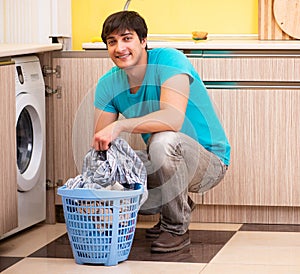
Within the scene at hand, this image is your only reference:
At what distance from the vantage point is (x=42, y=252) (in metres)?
3.53

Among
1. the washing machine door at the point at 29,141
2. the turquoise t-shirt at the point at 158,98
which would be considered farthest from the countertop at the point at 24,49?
the turquoise t-shirt at the point at 158,98

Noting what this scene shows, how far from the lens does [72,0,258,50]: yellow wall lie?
4.57 metres

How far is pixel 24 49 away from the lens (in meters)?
3.70

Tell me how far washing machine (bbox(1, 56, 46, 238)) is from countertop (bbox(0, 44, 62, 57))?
2.5 inches

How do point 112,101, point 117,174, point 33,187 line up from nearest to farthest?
point 117,174, point 112,101, point 33,187

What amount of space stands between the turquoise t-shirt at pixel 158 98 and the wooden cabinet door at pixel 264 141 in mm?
311

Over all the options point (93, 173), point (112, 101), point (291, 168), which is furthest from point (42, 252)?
point (291, 168)

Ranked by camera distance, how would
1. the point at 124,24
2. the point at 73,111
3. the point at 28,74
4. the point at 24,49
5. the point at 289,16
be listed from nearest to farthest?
the point at 124,24, the point at 24,49, the point at 28,74, the point at 73,111, the point at 289,16

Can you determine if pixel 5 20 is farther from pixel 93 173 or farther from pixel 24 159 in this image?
pixel 93 173

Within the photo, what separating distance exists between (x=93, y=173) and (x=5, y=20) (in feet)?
4.02

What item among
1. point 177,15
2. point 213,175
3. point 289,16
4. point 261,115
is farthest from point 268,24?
point 213,175

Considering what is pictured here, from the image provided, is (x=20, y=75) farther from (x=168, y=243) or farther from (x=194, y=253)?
(x=194, y=253)

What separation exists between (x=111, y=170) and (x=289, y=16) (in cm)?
160

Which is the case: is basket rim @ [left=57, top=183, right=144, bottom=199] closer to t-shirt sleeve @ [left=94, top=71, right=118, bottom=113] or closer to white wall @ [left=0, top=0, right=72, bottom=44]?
t-shirt sleeve @ [left=94, top=71, right=118, bottom=113]
